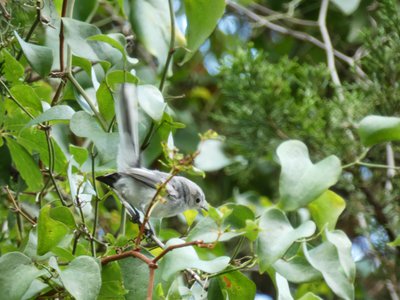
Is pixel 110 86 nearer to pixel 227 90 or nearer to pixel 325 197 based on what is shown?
pixel 325 197

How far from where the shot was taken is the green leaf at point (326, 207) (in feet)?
3.93

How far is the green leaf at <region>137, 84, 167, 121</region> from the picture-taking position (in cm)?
114

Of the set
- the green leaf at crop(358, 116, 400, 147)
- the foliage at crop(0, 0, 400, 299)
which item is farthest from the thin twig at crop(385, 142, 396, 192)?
the green leaf at crop(358, 116, 400, 147)

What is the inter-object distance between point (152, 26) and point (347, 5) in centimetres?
102

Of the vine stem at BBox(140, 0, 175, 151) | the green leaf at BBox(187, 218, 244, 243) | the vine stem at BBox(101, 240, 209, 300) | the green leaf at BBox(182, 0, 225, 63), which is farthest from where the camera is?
the green leaf at BBox(182, 0, 225, 63)

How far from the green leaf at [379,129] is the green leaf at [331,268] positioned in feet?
0.79

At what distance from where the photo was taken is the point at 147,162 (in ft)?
5.89

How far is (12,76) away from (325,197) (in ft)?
1.71

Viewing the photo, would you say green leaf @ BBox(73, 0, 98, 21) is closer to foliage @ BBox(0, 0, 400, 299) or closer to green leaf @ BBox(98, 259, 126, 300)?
foliage @ BBox(0, 0, 400, 299)

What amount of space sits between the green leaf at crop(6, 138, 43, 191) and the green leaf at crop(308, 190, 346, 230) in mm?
463

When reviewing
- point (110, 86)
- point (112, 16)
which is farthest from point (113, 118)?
point (112, 16)

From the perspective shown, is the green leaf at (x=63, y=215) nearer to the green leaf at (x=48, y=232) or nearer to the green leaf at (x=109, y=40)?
the green leaf at (x=48, y=232)

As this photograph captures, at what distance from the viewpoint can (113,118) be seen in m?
1.20

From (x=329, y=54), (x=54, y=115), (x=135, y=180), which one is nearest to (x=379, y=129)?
(x=135, y=180)
